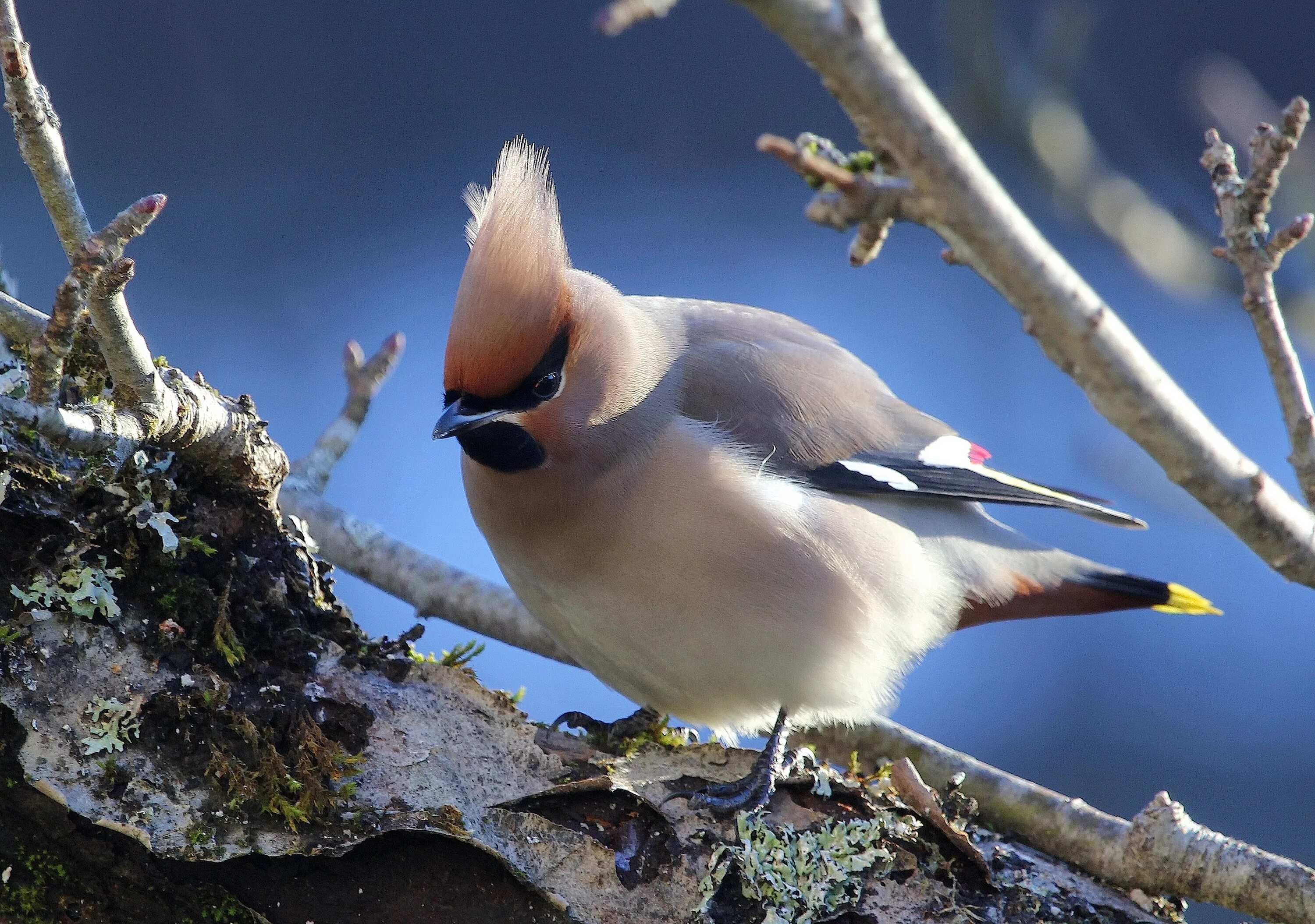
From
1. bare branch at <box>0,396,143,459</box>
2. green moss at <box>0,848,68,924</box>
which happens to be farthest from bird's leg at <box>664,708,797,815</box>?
bare branch at <box>0,396,143,459</box>

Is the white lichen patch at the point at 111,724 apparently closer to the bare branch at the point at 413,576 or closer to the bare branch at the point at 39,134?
the bare branch at the point at 39,134

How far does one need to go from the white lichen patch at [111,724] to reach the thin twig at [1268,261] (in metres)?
1.83

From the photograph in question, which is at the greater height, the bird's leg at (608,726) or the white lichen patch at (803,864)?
the bird's leg at (608,726)

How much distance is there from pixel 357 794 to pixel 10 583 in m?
0.66

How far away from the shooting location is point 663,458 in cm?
317

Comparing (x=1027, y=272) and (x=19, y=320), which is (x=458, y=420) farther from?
(x=1027, y=272)

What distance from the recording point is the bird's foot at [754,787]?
7.91 feet

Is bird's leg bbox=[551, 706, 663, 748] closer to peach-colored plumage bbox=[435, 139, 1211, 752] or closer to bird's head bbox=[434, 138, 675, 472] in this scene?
peach-colored plumage bbox=[435, 139, 1211, 752]

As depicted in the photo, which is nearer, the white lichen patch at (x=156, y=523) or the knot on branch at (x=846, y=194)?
the knot on branch at (x=846, y=194)

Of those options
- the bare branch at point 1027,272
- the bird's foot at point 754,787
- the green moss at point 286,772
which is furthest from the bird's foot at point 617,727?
the bare branch at point 1027,272

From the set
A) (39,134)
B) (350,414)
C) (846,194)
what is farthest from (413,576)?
(846,194)

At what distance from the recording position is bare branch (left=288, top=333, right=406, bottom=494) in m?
4.00

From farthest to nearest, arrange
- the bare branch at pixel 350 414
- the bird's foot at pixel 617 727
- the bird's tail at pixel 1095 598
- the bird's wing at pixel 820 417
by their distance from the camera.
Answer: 1. the bare branch at pixel 350 414
2. the bird's tail at pixel 1095 598
3. the bird's wing at pixel 820 417
4. the bird's foot at pixel 617 727

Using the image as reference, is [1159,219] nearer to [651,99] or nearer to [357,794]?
[651,99]
